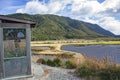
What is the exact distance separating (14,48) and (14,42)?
28cm

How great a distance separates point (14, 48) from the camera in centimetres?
1355

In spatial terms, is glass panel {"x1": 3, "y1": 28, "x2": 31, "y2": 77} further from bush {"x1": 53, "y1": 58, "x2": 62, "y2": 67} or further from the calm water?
bush {"x1": 53, "y1": 58, "x2": 62, "y2": 67}

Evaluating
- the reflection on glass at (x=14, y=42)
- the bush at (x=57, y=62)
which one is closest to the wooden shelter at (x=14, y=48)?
the reflection on glass at (x=14, y=42)

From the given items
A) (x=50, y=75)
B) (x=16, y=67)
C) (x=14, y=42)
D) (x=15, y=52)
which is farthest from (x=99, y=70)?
(x=14, y=42)

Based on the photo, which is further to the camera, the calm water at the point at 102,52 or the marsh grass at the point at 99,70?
the calm water at the point at 102,52

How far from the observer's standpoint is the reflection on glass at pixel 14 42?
13.3 m

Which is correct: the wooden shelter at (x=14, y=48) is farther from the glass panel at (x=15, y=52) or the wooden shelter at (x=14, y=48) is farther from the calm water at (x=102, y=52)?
the calm water at (x=102, y=52)

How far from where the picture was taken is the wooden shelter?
1314 cm

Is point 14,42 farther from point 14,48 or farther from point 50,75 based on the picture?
point 50,75

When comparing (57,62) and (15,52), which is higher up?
(15,52)

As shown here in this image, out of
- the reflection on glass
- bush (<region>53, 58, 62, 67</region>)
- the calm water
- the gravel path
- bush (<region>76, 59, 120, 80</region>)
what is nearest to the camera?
the reflection on glass

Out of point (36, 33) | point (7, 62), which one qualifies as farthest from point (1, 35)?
point (36, 33)

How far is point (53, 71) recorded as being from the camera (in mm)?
15531

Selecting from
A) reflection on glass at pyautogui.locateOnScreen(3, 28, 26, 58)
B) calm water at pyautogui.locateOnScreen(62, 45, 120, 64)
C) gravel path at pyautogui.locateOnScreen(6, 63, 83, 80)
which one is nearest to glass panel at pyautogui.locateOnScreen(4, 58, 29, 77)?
reflection on glass at pyautogui.locateOnScreen(3, 28, 26, 58)
